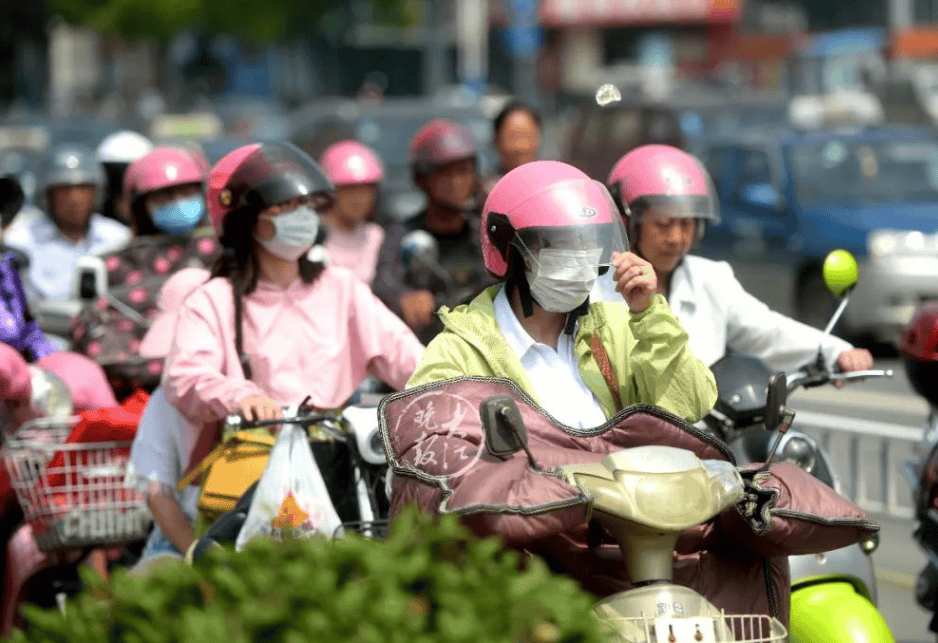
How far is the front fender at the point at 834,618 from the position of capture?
14.7 feet

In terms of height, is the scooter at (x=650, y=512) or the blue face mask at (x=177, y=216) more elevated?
the blue face mask at (x=177, y=216)

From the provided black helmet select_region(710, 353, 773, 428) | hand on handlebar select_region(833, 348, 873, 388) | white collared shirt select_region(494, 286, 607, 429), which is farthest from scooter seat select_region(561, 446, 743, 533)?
hand on handlebar select_region(833, 348, 873, 388)

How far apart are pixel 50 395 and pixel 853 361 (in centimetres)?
256

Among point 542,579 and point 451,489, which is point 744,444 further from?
point 542,579

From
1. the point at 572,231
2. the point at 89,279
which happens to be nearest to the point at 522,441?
the point at 572,231

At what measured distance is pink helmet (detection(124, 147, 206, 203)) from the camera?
298 inches

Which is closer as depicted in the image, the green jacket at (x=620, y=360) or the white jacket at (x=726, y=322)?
the green jacket at (x=620, y=360)

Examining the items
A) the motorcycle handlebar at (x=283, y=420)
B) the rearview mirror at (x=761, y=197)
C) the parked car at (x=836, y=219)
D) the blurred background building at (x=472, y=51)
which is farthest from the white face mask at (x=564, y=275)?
the blurred background building at (x=472, y=51)

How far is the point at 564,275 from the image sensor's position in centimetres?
412

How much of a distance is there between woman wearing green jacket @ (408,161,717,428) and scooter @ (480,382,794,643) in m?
0.58

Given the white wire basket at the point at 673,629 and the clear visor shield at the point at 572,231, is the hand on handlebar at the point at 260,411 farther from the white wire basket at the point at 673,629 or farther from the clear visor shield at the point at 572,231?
the white wire basket at the point at 673,629

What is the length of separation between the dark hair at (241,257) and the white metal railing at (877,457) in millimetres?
3518

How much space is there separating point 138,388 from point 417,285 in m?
1.63

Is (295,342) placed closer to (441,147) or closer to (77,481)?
(77,481)
